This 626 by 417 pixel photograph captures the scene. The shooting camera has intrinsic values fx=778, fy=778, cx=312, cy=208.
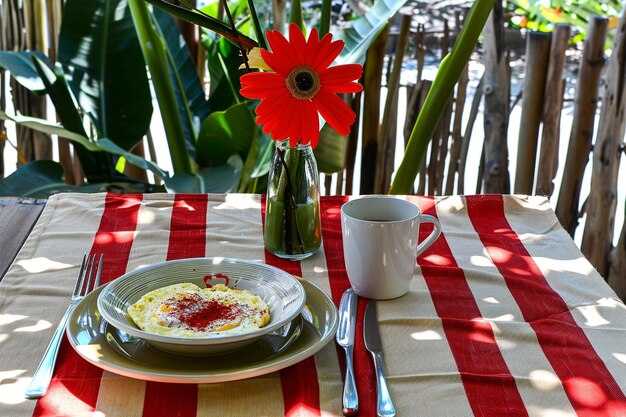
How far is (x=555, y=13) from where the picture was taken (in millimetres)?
4523

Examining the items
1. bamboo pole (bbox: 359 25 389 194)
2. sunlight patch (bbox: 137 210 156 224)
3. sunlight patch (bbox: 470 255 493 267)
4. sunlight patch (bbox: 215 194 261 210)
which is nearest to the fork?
sunlight patch (bbox: 137 210 156 224)

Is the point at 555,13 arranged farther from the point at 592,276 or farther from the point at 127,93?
the point at 592,276

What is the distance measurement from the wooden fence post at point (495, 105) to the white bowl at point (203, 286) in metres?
1.44

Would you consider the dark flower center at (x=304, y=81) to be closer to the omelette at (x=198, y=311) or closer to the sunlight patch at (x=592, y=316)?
the omelette at (x=198, y=311)

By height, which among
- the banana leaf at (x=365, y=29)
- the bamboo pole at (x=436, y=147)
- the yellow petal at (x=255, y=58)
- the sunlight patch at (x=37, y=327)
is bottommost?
the bamboo pole at (x=436, y=147)

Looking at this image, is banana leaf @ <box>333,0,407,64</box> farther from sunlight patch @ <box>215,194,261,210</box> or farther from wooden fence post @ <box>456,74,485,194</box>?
sunlight patch @ <box>215,194,261,210</box>

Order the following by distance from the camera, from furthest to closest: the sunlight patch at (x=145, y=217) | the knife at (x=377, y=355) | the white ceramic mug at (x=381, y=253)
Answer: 1. the sunlight patch at (x=145, y=217)
2. the white ceramic mug at (x=381, y=253)
3. the knife at (x=377, y=355)

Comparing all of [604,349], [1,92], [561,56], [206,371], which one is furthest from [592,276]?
[1,92]

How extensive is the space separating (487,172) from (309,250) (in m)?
1.31

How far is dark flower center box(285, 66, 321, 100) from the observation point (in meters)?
0.91

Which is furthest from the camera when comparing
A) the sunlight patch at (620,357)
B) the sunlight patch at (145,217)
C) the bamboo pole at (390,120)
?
the bamboo pole at (390,120)

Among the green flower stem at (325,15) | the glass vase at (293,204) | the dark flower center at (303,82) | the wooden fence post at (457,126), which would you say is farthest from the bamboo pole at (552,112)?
the dark flower center at (303,82)

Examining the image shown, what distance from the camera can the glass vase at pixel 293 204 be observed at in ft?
3.49

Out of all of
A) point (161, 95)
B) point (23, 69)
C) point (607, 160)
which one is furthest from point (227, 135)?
point (607, 160)
